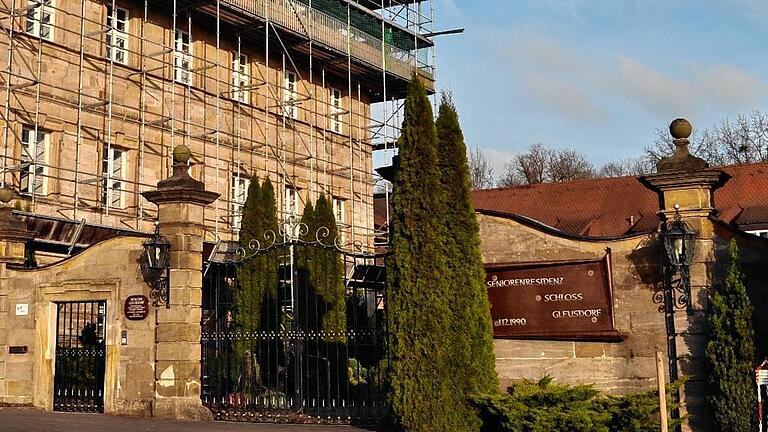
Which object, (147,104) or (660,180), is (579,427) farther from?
(147,104)

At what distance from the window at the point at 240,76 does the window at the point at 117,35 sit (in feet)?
13.1

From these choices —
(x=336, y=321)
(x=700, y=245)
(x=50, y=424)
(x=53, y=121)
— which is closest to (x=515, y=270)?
(x=700, y=245)

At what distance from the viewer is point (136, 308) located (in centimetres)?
1315

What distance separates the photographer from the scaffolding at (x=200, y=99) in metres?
20.6

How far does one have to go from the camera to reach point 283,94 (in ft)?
94.5

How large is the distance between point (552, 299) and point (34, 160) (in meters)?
13.6

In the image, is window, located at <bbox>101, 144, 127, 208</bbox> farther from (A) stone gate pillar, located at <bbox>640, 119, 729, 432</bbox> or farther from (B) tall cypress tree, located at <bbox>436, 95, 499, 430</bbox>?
(A) stone gate pillar, located at <bbox>640, 119, 729, 432</bbox>

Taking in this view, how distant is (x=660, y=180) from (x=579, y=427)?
3195 mm

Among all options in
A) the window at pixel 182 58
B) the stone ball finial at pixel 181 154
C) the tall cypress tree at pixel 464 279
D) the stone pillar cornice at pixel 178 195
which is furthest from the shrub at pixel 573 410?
the window at pixel 182 58

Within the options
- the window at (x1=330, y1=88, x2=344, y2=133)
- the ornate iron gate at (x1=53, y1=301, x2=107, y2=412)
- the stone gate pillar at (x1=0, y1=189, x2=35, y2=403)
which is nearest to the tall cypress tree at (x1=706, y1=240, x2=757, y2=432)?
the ornate iron gate at (x1=53, y1=301, x2=107, y2=412)

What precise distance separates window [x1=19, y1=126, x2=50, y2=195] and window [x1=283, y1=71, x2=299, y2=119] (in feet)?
29.9

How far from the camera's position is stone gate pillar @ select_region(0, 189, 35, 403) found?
1459 cm

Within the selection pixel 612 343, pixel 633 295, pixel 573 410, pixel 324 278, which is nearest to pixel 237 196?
pixel 324 278

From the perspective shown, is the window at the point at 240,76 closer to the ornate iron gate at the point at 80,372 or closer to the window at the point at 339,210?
the window at the point at 339,210
